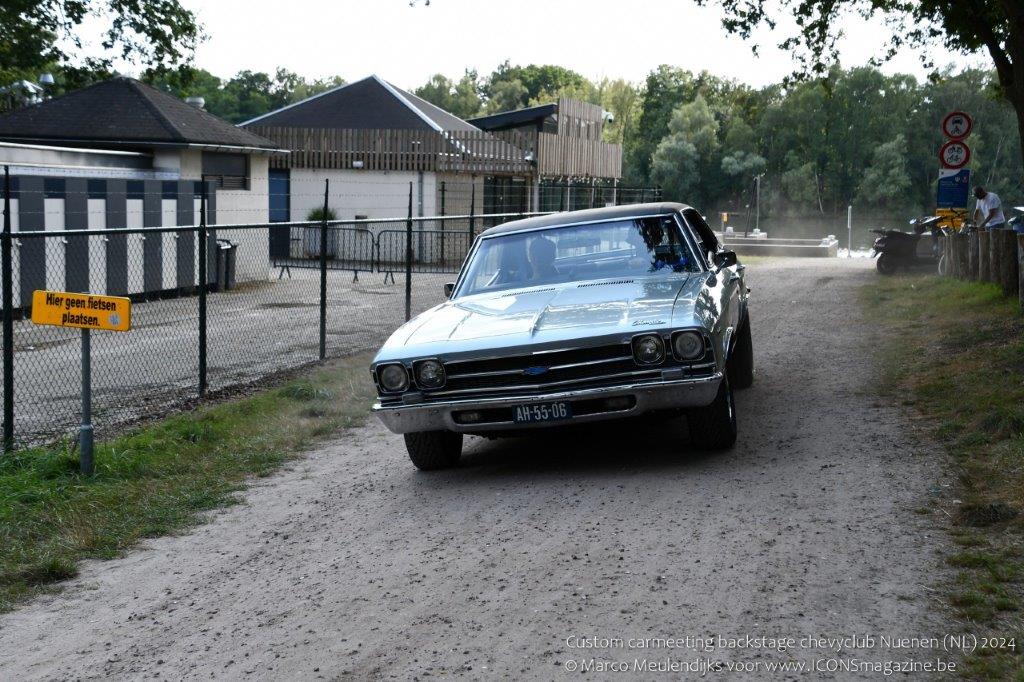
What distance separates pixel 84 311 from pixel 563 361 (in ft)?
9.66

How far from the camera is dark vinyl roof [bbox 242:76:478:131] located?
4172 cm

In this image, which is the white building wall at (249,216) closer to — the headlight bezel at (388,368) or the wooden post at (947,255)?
the wooden post at (947,255)

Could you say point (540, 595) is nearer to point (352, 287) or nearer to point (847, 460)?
point (847, 460)

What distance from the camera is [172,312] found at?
1881 cm

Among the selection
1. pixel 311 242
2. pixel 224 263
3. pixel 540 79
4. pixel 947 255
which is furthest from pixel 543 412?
pixel 540 79

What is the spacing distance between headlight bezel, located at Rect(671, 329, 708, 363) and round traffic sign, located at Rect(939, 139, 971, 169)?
1256 cm

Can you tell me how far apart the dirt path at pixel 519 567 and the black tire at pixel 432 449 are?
0.51ft

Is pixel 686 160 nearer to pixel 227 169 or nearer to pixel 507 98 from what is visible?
pixel 507 98

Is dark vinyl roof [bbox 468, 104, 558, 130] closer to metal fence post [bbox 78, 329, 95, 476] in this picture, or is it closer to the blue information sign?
the blue information sign

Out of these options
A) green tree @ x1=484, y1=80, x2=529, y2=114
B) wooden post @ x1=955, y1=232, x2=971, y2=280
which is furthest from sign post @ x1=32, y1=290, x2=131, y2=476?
green tree @ x1=484, y1=80, x2=529, y2=114

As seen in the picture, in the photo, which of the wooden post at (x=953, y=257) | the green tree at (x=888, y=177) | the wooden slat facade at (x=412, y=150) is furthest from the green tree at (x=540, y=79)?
the wooden post at (x=953, y=257)

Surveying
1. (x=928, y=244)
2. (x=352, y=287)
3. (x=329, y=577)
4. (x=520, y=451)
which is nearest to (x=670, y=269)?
Answer: (x=520, y=451)

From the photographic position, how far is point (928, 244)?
84.8 ft

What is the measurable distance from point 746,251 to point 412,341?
112ft
